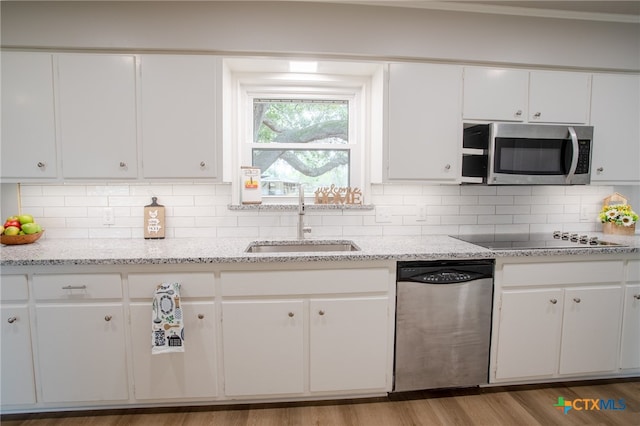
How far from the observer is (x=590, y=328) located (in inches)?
80.8

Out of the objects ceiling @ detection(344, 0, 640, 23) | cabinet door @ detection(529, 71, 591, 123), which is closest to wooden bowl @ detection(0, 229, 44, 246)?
ceiling @ detection(344, 0, 640, 23)

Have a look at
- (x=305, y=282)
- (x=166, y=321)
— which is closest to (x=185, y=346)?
(x=166, y=321)

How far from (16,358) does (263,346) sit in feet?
4.42

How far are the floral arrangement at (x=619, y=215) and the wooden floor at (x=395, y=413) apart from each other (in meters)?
1.22

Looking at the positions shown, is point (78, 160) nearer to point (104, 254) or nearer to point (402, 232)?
point (104, 254)

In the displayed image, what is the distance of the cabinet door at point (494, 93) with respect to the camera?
214cm

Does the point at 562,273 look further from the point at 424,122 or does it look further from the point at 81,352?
the point at 81,352

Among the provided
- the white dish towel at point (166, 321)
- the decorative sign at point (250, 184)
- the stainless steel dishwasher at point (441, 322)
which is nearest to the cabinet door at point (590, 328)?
the stainless steel dishwasher at point (441, 322)

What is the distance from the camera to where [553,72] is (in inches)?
86.2

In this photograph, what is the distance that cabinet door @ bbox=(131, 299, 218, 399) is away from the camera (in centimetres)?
178

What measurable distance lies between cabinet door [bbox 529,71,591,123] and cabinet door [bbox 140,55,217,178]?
84.5 inches

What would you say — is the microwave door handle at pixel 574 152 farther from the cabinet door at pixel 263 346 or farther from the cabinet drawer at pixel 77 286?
the cabinet drawer at pixel 77 286

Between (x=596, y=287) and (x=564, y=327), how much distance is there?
1.08 feet

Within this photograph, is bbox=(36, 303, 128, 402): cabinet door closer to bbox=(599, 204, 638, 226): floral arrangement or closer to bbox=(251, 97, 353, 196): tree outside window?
bbox=(251, 97, 353, 196): tree outside window
